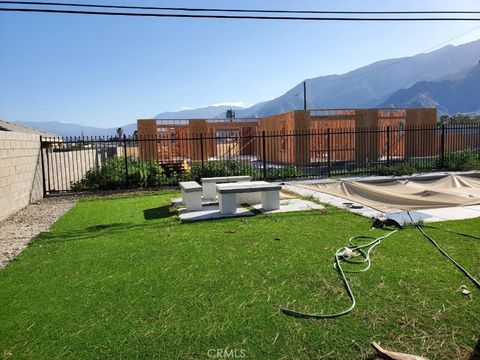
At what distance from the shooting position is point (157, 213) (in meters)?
8.69

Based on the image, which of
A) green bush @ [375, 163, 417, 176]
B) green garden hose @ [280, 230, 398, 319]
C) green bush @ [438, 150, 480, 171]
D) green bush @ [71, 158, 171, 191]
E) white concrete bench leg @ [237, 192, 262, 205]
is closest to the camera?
green garden hose @ [280, 230, 398, 319]

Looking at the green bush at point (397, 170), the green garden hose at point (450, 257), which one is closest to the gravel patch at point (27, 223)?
the green garden hose at point (450, 257)

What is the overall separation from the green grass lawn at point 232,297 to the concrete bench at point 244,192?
1.72 meters

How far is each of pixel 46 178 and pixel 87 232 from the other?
6699 millimetres

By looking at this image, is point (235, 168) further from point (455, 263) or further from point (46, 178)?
point (455, 263)

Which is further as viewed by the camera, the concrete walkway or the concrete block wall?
A: the concrete block wall

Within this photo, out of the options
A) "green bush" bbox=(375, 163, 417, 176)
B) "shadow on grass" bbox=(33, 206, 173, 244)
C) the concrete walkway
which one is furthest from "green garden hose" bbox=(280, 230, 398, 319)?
"green bush" bbox=(375, 163, 417, 176)

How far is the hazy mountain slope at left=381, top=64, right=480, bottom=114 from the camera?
184 metres

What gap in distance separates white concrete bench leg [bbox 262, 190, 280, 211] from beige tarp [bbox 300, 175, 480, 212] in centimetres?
208

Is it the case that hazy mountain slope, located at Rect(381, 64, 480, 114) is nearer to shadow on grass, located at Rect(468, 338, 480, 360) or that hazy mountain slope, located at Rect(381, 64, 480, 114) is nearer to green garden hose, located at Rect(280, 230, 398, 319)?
green garden hose, located at Rect(280, 230, 398, 319)

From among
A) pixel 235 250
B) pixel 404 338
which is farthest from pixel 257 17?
pixel 404 338

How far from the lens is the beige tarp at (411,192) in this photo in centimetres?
868

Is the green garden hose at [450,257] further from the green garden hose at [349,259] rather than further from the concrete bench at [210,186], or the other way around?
the concrete bench at [210,186]

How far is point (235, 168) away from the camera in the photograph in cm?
1495
